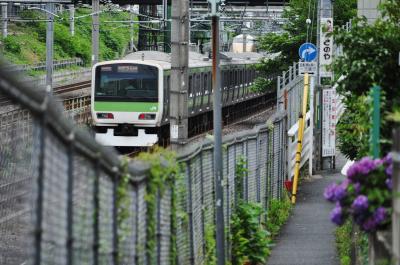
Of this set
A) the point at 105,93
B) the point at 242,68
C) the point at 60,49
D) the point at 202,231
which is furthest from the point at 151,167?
the point at 60,49

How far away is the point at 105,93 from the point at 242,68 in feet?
52.7

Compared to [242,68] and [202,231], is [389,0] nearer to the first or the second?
[202,231]

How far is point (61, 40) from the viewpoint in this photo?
68.6 meters

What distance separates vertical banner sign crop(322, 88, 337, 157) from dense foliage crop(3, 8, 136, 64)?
30.2m

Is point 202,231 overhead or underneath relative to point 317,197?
overhead

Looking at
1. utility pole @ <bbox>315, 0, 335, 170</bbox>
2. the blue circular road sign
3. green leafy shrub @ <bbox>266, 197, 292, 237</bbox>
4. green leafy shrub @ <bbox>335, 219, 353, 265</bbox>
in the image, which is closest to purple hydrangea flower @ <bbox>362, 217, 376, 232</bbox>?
green leafy shrub @ <bbox>335, 219, 353, 265</bbox>

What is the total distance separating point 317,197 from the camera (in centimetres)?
2088

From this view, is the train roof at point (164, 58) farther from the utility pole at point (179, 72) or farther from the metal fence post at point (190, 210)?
the metal fence post at point (190, 210)

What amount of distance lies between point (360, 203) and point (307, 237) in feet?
29.3

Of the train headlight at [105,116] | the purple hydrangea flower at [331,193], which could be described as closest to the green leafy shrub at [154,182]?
the purple hydrangea flower at [331,193]

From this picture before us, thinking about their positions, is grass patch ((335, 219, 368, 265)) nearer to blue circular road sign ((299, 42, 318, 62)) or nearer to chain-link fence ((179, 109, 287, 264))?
chain-link fence ((179, 109, 287, 264))

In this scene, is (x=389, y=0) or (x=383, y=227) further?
(x=389, y=0)

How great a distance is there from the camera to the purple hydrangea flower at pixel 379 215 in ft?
23.9

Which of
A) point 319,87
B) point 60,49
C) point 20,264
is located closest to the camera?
point 20,264
